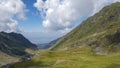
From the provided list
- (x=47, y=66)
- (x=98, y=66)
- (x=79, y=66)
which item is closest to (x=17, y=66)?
(x=47, y=66)

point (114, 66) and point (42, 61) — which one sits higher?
point (42, 61)

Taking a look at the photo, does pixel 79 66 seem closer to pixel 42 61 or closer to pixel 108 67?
pixel 108 67

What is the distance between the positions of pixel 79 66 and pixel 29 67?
3461 cm

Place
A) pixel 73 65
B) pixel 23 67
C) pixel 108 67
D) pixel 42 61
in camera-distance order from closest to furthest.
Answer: pixel 108 67, pixel 73 65, pixel 23 67, pixel 42 61

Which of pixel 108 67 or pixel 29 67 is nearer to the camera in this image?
pixel 108 67

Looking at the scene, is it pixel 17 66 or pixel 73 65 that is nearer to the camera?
pixel 73 65

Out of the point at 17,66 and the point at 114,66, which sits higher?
the point at 17,66

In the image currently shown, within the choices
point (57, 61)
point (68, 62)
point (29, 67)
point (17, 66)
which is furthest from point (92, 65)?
point (17, 66)

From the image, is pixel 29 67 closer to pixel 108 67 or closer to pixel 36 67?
pixel 36 67

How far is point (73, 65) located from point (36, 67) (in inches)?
962

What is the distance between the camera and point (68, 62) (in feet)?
531

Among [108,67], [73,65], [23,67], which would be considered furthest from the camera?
[23,67]

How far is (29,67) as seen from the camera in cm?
16288

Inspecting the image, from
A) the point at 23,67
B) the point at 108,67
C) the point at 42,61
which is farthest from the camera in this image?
the point at 42,61
